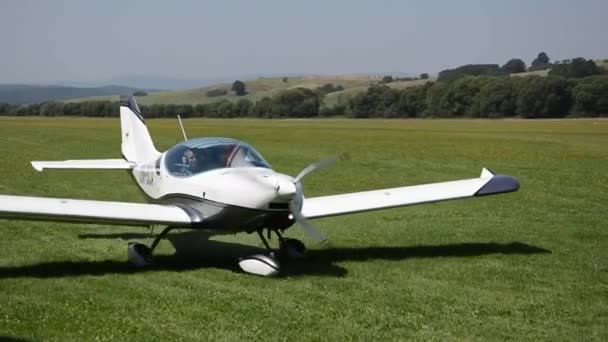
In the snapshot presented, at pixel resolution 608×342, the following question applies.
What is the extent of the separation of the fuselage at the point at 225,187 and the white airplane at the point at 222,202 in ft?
0.04

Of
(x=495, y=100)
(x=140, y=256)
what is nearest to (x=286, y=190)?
(x=140, y=256)

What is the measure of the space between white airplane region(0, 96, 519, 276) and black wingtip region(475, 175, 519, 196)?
50 millimetres

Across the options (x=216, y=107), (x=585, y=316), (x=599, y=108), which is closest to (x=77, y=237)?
(x=585, y=316)

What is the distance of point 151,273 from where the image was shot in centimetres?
966

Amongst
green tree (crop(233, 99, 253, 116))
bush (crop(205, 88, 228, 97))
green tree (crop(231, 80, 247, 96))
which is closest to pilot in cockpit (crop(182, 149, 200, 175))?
green tree (crop(233, 99, 253, 116))

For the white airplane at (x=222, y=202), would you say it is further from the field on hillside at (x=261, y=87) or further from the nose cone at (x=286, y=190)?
the field on hillside at (x=261, y=87)

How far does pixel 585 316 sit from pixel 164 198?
566 centimetres

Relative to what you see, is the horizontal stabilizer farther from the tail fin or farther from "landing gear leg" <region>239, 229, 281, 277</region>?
"landing gear leg" <region>239, 229, 281, 277</region>

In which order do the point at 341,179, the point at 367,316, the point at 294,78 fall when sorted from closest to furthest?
the point at 367,316 → the point at 341,179 → the point at 294,78

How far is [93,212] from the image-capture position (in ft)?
30.7

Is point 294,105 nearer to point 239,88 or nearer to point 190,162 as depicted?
point 239,88

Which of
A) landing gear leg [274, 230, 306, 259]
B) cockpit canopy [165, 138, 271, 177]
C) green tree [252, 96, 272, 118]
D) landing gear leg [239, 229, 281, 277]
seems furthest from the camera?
green tree [252, 96, 272, 118]

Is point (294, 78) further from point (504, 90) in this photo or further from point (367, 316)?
point (367, 316)

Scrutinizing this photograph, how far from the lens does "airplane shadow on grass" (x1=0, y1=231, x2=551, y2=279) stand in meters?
9.69
